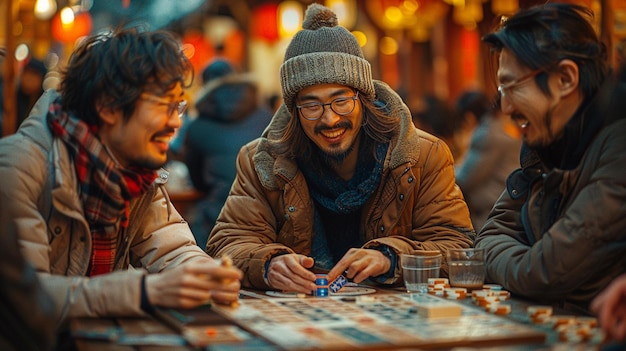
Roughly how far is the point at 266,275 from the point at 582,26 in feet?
4.88

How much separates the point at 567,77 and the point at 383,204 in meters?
1.08

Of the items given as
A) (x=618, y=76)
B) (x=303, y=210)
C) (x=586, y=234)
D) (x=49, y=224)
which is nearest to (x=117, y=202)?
(x=49, y=224)

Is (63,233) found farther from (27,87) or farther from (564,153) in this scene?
(27,87)

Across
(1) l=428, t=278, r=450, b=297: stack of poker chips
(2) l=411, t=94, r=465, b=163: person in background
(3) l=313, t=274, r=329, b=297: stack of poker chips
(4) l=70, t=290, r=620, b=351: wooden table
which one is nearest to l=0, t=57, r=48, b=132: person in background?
(2) l=411, t=94, r=465, b=163: person in background

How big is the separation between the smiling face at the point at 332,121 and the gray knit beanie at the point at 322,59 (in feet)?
0.13

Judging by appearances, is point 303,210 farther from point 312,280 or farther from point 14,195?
point 14,195

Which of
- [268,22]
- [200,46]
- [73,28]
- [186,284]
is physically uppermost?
[268,22]

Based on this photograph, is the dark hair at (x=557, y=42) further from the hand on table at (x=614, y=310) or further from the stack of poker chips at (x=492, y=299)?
the hand on table at (x=614, y=310)

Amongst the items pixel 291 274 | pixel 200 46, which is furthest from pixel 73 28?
pixel 291 274

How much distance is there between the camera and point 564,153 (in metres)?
3.11

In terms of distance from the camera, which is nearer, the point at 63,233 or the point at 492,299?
the point at 492,299

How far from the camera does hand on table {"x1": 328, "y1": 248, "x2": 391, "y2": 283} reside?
337cm

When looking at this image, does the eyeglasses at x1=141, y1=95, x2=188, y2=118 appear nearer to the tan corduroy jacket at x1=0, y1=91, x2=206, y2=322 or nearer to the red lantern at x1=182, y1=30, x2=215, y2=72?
the tan corduroy jacket at x1=0, y1=91, x2=206, y2=322

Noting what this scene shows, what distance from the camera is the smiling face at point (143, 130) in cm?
314
